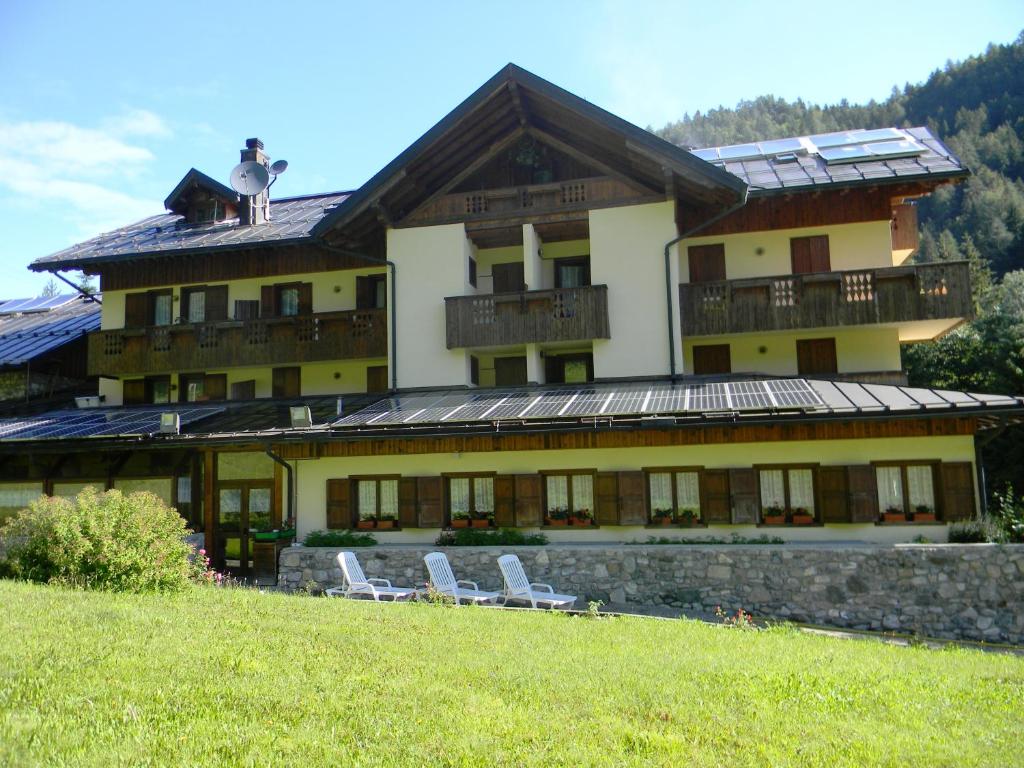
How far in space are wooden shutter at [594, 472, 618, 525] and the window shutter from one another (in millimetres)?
126

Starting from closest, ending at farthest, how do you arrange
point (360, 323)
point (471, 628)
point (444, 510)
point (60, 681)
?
point (60, 681)
point (471, 628)
point (444, 510)
point (360, 323)

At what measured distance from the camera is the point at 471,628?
9930 mm

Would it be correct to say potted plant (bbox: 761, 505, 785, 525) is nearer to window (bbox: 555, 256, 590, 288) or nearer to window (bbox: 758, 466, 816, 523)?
window (bbox: 758, 466, 816, 523)

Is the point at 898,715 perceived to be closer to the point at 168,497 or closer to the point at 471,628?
the point at 471,628

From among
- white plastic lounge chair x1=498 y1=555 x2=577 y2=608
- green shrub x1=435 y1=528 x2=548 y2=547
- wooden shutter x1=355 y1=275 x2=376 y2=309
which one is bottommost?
white plastic lounge chair x1=498 y1=555 x2=577 y2=608

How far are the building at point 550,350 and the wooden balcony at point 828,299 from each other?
50mm

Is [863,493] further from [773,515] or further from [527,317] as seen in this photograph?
[527,317]

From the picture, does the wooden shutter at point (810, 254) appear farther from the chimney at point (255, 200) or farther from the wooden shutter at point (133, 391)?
the wooden shutter at point (133, 391)

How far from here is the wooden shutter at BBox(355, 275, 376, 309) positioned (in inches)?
878

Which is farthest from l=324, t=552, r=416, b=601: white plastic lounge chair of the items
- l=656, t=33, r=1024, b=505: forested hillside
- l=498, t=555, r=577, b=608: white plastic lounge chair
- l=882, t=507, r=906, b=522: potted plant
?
l=656, t=33, r=1024, b=505: forested hillside

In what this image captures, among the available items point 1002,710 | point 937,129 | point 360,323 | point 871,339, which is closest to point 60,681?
point 1002,710

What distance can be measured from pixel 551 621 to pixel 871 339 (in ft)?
41.3

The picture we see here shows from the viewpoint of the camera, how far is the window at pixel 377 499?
17547 millimetres

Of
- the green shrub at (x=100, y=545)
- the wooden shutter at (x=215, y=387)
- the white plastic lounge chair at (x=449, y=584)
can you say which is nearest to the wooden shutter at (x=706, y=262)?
the white plastic lounge chair at (x=449, y=584)
